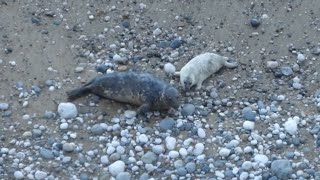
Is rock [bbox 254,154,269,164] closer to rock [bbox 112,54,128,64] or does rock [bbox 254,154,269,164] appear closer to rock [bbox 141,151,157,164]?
rock [bbox 141,151,157,164]

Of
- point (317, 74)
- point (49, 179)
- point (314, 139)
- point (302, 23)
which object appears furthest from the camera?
point (302, 23)

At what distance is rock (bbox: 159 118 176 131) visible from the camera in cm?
571

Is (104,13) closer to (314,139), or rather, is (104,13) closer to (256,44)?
(256,44)

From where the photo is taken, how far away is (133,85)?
5926 mm

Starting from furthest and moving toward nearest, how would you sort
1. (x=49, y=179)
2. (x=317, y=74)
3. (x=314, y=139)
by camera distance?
(x=317, y=74)
(x=314, y=139)
(x=49, y=179)

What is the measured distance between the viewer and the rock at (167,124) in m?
5.71

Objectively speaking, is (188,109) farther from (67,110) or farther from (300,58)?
(300,58)

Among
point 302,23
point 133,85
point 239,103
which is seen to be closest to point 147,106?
point 133,85

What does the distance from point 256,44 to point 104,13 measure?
136cm

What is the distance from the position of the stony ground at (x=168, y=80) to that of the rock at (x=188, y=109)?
1 cm

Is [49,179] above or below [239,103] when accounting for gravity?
below

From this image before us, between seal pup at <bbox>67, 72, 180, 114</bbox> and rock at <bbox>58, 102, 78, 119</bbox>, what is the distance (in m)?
0.13

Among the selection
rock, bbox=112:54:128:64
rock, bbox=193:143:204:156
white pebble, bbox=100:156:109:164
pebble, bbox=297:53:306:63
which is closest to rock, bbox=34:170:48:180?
white pebble, bbox=100:156:109:164

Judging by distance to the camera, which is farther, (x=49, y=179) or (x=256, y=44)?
(x=256, y=44)
